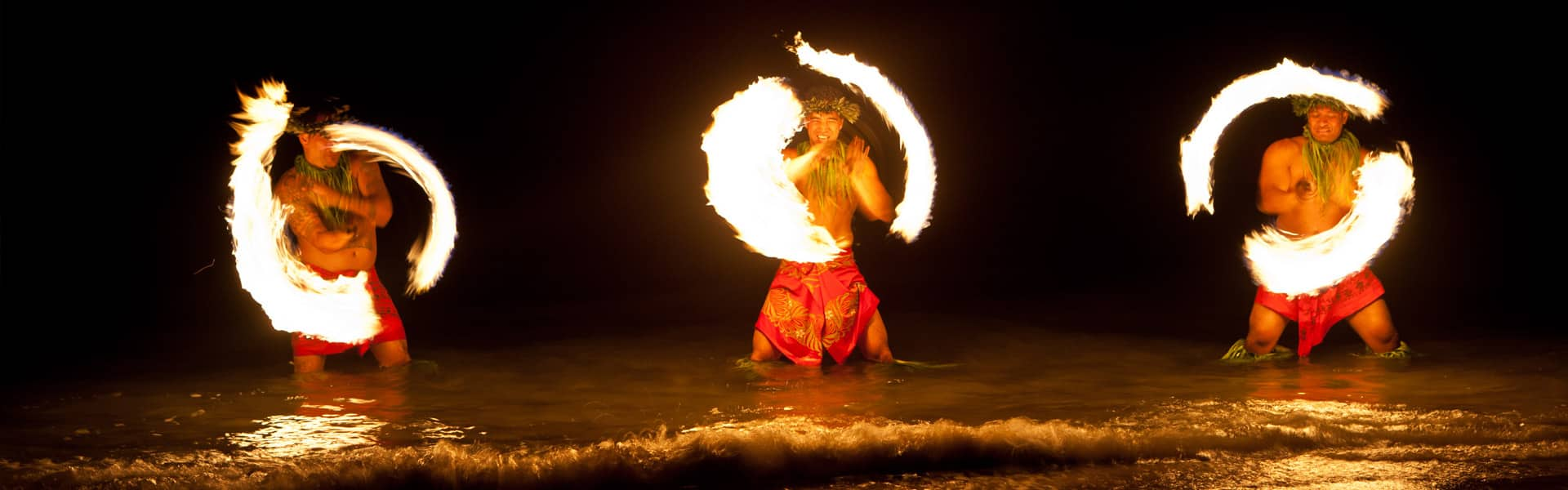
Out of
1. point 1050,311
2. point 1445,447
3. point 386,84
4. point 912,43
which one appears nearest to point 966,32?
point 912,43

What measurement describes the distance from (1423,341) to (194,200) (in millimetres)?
7033

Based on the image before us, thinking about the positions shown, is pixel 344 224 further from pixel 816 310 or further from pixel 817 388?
pixel 817 388

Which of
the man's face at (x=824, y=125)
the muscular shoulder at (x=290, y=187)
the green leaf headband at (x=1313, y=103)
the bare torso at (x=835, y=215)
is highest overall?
the green leaf headband at (x=1313, y=103)

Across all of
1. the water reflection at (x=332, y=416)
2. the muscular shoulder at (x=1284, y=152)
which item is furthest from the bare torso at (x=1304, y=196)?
the water reflection at (x=332, y=416)

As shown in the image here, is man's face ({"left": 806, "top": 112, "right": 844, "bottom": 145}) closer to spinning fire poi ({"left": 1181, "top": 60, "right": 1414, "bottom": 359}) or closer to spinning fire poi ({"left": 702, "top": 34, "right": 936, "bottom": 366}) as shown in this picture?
spinning fire poi ({"left": 702, "top": 34, "right": 936, "bottom": 366})

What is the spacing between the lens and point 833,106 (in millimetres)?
7457

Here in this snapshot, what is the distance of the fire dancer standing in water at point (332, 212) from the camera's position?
7.37 meters

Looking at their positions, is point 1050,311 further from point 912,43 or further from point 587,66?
point 587,66

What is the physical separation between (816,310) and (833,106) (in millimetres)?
918

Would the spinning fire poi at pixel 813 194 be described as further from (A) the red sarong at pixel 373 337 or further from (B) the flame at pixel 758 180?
(A) the red sarong at pixel 373 337

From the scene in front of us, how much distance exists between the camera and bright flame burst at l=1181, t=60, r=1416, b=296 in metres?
7.42

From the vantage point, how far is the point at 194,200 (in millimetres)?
10234

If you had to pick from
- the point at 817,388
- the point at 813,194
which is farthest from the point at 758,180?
the point at 817,388

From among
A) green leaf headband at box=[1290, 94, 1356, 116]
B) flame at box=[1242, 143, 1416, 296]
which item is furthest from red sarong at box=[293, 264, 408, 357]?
green leaf headband at box=[1290, 94, 1356, 116]
